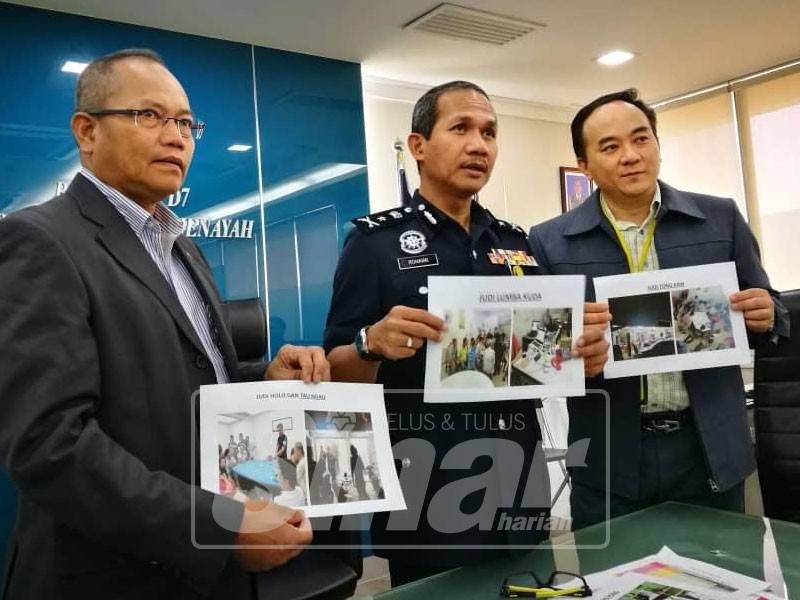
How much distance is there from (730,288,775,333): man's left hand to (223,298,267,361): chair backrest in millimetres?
1679

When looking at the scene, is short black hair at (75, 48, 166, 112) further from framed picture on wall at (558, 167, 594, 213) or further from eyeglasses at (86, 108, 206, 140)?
framed picture on wall at (558, 167, 594, 213)

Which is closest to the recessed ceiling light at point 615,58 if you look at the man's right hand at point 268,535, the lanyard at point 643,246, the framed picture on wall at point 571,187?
the framed picture on wall at point 571,187

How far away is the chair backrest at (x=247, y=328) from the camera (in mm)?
2619

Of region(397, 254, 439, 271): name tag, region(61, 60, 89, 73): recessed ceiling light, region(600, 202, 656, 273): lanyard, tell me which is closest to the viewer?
region(397, 254, 439, 271): name tag

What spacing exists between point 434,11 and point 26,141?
2200mm

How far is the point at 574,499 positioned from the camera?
1858 mm

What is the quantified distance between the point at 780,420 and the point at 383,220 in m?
1.46

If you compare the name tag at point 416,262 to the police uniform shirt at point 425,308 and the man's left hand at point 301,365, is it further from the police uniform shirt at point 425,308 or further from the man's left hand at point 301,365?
the man's left hand at point 301,365

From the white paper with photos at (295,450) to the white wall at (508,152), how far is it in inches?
138

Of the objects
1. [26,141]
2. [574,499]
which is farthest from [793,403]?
[26,141]

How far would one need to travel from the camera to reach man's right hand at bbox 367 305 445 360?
1.40 metres

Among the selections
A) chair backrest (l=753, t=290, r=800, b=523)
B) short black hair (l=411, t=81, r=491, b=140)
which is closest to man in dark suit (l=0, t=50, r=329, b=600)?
short black hair (l=411, t=81, r=491, b=140)

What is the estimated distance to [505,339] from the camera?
147cm

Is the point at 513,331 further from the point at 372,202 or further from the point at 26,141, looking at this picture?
the point at 372,202
